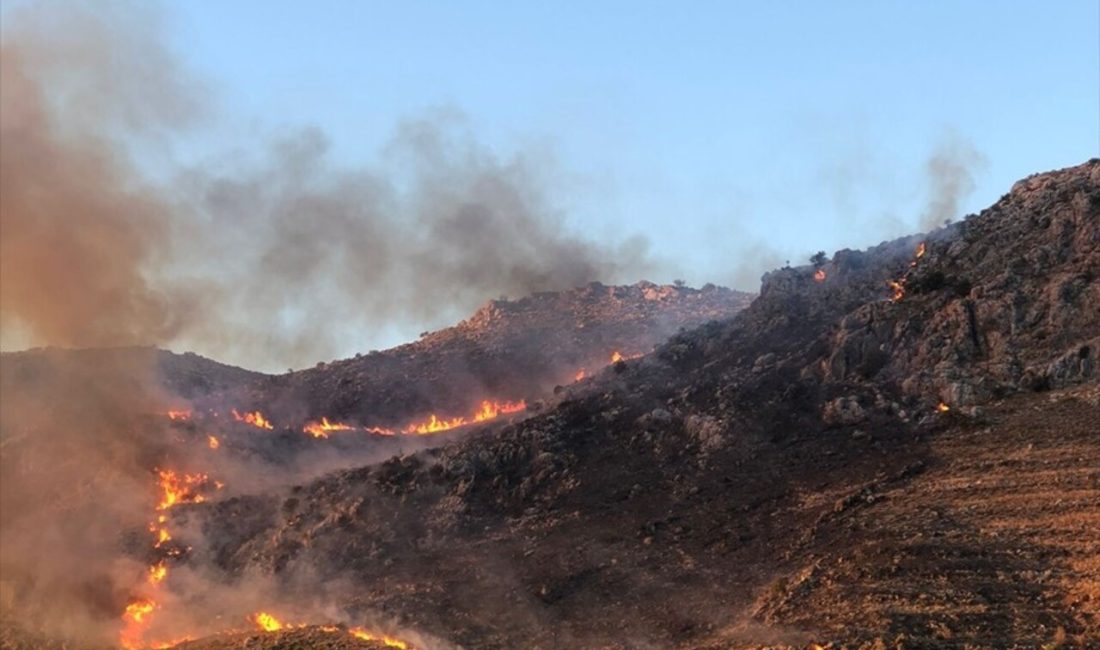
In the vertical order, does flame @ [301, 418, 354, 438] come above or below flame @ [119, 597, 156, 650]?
above

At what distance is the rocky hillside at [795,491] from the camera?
100 ft

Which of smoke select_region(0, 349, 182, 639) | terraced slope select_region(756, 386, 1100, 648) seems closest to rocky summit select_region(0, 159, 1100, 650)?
terraced slope select_region(756, 386, 1100, 648)

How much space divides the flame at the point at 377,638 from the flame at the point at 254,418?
32305 millimetres

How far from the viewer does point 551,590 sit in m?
36.2

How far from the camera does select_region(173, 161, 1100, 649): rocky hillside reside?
30625mm

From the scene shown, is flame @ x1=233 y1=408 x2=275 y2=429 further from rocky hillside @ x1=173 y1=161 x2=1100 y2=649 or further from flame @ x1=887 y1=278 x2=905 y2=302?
flame @ x1=887 y1=278 x2=905 y2=302

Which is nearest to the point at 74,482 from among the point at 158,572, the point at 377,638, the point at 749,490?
the point at 158,572

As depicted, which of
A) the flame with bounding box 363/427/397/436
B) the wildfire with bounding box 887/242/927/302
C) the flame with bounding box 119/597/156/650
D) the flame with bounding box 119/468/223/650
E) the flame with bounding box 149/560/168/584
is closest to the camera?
the flame with bounding box 119/597/156/650

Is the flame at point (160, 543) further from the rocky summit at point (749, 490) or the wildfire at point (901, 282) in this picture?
the wildfire at point (901, 282)

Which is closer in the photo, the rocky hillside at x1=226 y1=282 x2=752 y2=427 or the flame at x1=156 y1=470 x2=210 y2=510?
the flame at x1=156 y1=470 x2=210 y2=510

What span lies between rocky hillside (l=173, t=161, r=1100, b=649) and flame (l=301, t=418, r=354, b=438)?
10.8 metres

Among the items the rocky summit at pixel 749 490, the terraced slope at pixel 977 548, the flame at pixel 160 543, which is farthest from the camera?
the flame at pixel 160 543

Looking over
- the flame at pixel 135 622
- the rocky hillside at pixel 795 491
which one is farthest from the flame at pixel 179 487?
the flame at pixel 135 622

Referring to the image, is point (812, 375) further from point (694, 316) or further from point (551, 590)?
point (694, 316)
